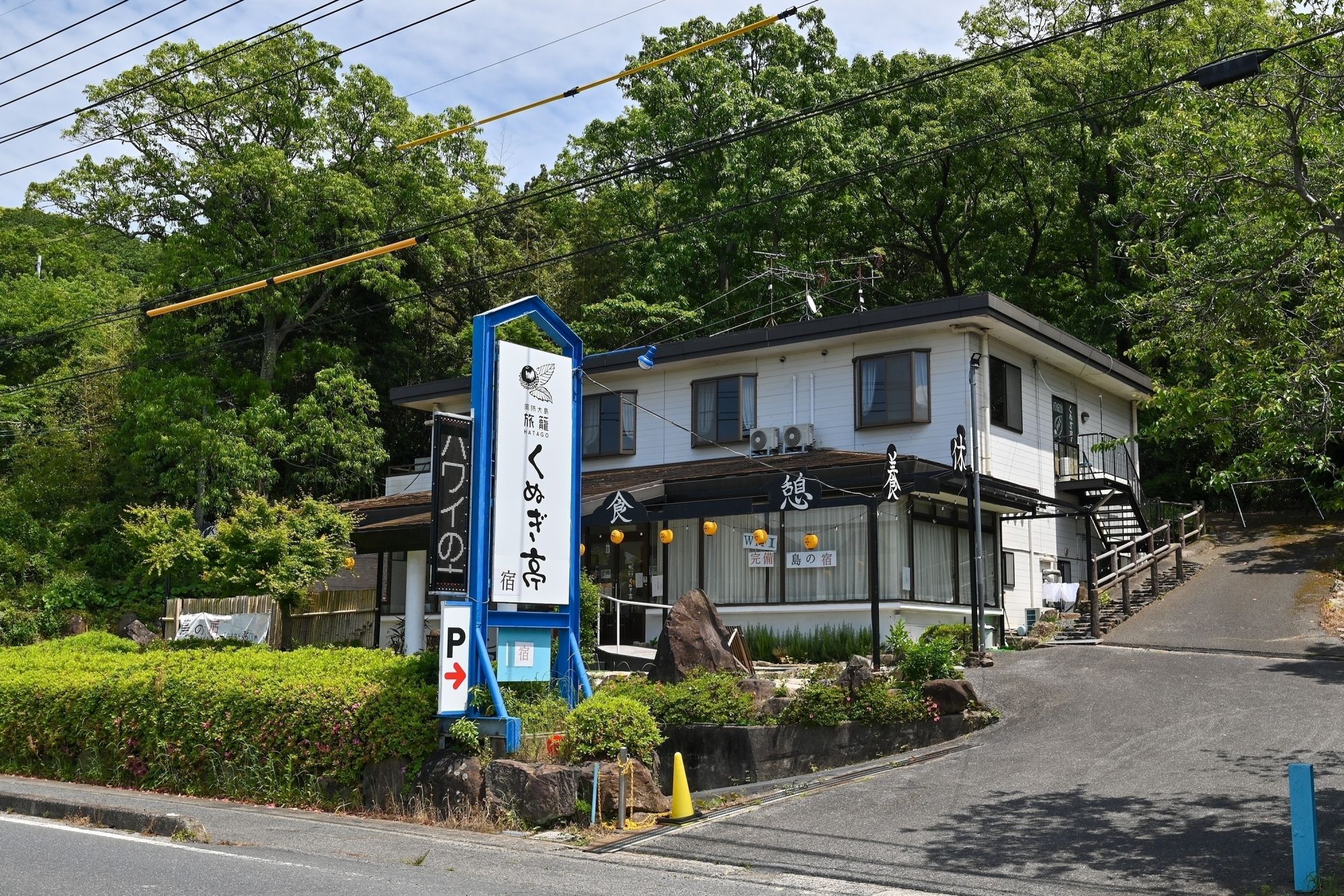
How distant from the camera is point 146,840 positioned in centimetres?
1066

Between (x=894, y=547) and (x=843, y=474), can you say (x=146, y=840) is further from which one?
(x=894, y=547)

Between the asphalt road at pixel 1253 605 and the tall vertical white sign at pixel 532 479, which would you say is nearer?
the tall vertical white sign at pixel 532 479

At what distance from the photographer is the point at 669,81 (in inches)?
1639

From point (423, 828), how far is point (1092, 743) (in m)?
7.80

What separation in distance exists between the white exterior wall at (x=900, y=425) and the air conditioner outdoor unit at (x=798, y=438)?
402mm

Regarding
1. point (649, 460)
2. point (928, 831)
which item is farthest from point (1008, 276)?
point (928, 831)

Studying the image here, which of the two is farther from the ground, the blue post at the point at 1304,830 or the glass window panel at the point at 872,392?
the glass window panel at the point at 872,392

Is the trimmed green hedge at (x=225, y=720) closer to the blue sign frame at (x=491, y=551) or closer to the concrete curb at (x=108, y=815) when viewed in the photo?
the blue sign frame at (x=491, y=551)

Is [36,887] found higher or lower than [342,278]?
lower

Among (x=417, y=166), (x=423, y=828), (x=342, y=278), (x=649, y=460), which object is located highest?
(x=417, y=166)

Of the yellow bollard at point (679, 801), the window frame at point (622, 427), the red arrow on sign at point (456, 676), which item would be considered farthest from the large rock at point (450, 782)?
the window frame at point (622, 427)

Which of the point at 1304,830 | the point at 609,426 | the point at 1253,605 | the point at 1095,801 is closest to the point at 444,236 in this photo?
the point at 609,426

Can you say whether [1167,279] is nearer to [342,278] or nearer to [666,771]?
[666,771]

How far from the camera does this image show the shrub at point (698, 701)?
1449cm
